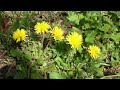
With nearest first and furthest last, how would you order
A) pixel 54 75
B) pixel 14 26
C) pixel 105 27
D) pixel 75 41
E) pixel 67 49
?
pixel 54 75 < pixel 75 41 < pixel 67 49 < pixel 14 26 < pixel 105 27

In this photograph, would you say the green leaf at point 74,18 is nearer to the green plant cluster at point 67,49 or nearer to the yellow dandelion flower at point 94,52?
the green plant cluster at point 67,49

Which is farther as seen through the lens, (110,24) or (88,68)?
(110,24)

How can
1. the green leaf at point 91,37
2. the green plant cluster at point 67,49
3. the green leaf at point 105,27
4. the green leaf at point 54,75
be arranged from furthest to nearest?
1. the green leaf at point 105,27
2. the green leaf at point 91,37
3. the green plant cluster at point 67,49
4. the green leaf at point 54,75

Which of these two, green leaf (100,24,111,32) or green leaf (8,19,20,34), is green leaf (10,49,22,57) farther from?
green leaf (100,24,111,32)

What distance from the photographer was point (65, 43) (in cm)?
243

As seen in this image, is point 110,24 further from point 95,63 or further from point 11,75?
point 11,75

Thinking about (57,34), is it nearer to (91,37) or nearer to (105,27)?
(91,37)

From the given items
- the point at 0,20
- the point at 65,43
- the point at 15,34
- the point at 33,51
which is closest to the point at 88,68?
the point at 65,43

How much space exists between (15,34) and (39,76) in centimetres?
42

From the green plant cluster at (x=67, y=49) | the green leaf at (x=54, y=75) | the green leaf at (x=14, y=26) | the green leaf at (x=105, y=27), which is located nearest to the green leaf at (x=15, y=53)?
the green plant cluster at (x=67, y=49)

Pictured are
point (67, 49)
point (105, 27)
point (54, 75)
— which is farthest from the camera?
point (105, 27)

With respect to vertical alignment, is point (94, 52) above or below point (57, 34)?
below

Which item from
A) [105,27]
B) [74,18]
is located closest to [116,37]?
[105,27]

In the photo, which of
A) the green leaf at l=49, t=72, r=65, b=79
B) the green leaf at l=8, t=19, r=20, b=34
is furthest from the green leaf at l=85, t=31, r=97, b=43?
the green leaf at l=8, t=19, r=20, b=34
